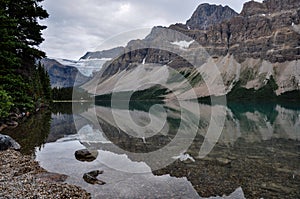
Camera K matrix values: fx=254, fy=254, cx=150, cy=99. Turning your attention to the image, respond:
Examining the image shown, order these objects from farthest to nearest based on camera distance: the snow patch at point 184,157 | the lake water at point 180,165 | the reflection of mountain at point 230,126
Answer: the reflection of mountain at point 230,126 → the snow patch at point 184,157 → the lake water at point 180,165

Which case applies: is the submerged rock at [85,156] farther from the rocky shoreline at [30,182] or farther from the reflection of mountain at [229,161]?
the rocky shoreline at [30,182]

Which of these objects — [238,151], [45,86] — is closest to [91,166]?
[238,151]

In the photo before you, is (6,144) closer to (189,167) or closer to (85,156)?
(85,156)

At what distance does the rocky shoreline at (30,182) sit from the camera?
12337 millimetres

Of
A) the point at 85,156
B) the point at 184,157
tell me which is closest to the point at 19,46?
the point at 85,156

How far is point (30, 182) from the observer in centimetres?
1413

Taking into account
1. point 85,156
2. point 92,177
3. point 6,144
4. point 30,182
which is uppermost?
point 6,144

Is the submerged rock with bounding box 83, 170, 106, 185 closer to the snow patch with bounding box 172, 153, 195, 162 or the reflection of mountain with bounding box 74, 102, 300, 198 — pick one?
the reflection of mountain with bounding box 74, 102, 300, 198

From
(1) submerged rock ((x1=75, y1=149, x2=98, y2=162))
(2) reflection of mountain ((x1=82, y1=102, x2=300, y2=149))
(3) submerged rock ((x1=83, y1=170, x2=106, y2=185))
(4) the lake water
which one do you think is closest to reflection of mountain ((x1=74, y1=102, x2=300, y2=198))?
(4) the lake water

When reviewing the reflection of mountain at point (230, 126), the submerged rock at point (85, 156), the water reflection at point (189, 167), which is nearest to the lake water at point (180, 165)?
the water reflection at point (189, 167)

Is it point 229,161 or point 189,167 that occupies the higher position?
point 229,161

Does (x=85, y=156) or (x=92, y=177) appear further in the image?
(x=85, y=156)

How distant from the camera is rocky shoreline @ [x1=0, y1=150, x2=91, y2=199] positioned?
1234 cm

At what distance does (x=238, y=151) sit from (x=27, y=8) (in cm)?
3168
